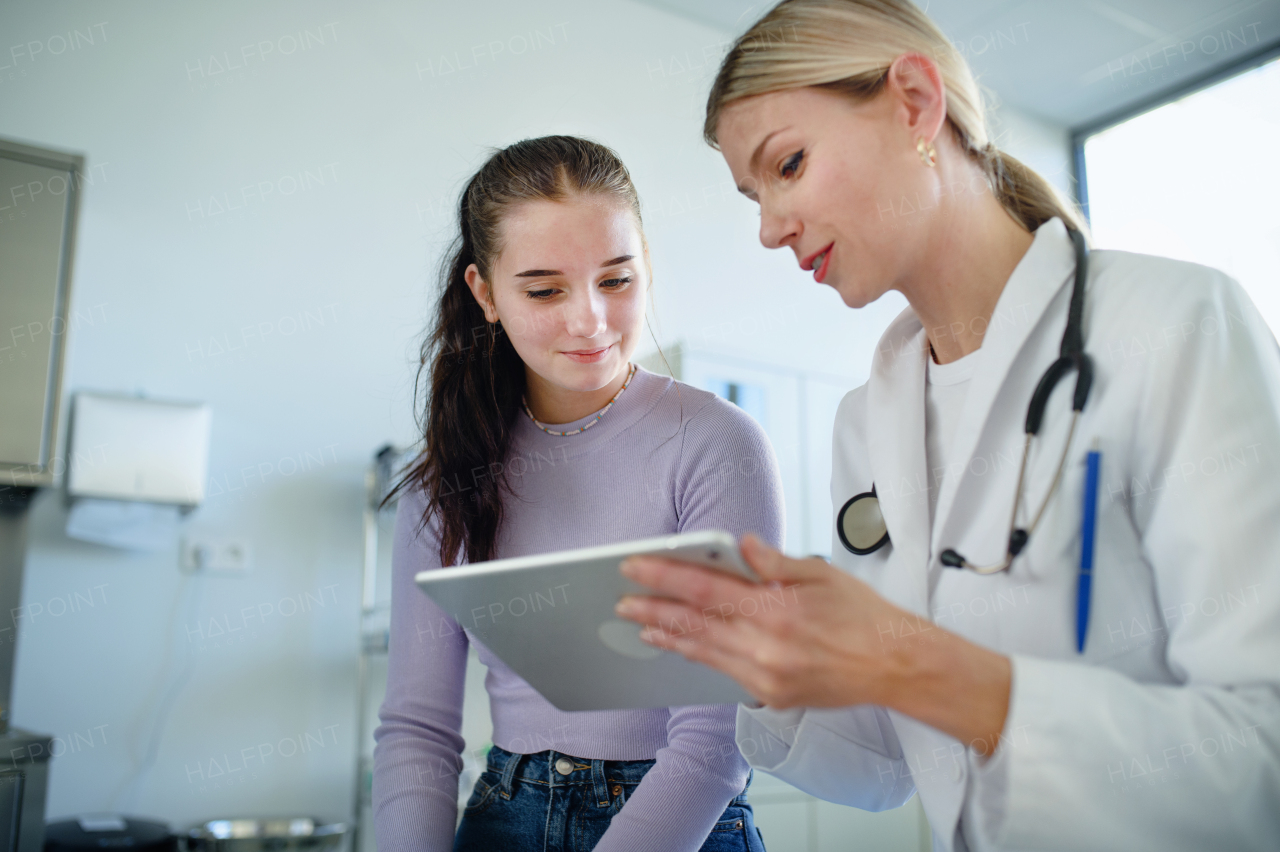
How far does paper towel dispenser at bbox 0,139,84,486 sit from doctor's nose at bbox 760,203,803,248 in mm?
1834

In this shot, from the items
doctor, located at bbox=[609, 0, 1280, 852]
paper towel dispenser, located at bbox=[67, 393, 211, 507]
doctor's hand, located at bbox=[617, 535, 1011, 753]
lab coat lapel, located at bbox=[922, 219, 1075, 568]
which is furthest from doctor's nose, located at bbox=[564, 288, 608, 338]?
paper towel dispenser, located at bbox=[67, 393, 211, 507]

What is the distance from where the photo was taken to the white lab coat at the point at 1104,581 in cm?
67

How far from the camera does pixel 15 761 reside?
1.81 metres

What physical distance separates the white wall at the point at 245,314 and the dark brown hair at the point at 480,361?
806 mm

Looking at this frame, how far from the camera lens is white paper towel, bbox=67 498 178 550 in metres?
2.35

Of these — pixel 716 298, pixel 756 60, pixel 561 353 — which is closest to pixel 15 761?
pixel 561 353

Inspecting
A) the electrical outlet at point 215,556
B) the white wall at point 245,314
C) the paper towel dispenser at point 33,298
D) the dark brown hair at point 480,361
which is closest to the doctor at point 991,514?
the dark brown hair at point 480,361

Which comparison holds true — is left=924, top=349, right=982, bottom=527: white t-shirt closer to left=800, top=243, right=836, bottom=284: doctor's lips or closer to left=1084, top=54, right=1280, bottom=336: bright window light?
left=800, top=243, right=836, bottom=284: doctor's lips

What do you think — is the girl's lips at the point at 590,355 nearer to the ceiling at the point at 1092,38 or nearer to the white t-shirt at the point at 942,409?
the white t-shirt at the point at 942,409

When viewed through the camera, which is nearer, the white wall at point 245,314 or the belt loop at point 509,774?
the belt loop at point 509,774

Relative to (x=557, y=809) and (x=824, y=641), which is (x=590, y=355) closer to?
(x=557, y=809)

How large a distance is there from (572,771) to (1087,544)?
2.11 ft

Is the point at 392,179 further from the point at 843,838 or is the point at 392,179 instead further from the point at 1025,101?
the point at 1025,101

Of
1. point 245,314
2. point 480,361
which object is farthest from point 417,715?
point 245,314
